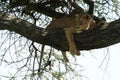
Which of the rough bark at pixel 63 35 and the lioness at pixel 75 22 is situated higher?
the rough bark at pixel 63 35

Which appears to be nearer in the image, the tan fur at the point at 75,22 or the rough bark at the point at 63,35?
the rough bark at the point at 63,35

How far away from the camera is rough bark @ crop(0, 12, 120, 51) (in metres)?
3.82

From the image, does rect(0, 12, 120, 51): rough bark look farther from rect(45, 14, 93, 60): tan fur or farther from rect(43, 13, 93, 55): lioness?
rect(45, 14, 93, 60): tan fur

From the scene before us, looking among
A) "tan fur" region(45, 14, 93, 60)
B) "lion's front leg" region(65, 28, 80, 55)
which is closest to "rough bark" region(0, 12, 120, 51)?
"lion's front leg" region(65, 28, 80, 55)

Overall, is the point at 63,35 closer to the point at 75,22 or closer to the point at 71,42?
the point at 71,42

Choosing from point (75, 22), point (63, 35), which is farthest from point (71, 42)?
point (75, 22)

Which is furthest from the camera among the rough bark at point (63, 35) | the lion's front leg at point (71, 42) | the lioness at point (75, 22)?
the lioness at point (75, 22)

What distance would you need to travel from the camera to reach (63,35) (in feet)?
14.0

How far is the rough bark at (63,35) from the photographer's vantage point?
382cm

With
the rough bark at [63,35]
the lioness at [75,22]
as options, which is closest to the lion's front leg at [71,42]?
the rough bark at [63,35]

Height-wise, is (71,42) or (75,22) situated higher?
(71,42)

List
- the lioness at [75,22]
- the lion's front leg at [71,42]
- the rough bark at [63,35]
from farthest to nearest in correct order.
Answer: the lioness at [75,22] < the lion's front leg at [71,42] < the rough bark at [63,35]

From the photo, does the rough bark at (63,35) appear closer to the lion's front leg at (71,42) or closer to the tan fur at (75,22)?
the lion's front leg at (71,42)

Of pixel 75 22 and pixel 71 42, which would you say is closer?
pixel 71 42
